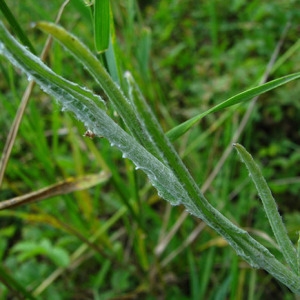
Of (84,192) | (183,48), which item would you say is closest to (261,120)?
(183,48)

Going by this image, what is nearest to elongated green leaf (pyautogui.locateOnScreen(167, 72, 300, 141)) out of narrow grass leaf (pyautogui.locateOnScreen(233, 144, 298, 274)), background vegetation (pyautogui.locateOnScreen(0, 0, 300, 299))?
narrow grass leaf (pyautogui.locateOnScreen(233, 144, 298, 274))

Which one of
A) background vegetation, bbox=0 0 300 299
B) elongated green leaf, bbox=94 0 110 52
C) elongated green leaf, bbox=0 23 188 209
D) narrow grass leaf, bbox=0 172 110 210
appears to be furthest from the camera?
background vegetation, bbox=0 0 300 299

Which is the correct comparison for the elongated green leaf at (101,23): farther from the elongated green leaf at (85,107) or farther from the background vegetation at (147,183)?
the background vegetation at (147,183)

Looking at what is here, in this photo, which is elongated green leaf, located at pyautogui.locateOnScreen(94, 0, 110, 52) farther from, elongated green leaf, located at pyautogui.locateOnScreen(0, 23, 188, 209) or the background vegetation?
the background vegetation

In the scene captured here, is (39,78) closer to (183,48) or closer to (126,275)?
(126,275)

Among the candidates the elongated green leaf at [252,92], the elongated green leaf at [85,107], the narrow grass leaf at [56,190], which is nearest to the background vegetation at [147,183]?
the narrow grass leaf at [56,190]
